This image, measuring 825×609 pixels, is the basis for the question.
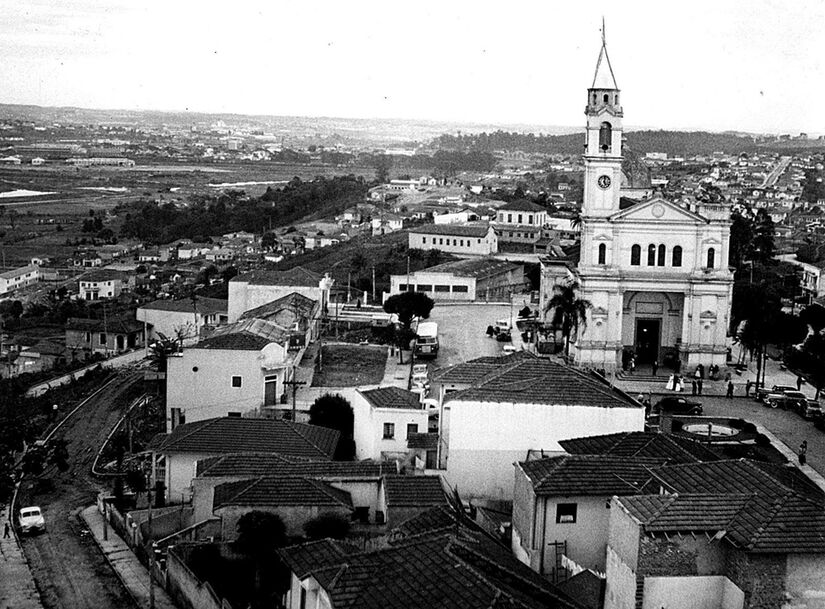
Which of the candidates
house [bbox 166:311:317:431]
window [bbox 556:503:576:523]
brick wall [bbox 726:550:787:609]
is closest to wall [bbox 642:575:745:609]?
brick wall [bbox 726:550:787:609]

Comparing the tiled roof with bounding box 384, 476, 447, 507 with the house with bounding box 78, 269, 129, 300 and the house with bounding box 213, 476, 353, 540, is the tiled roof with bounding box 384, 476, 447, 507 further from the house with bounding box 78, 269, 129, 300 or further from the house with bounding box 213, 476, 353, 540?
the house with bounding box 78, 269, 129, 300

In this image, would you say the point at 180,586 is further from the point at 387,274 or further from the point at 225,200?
the point at 225,200

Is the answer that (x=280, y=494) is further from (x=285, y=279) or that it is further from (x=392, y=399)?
(x=285, y=279)

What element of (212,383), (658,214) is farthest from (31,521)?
(658,214)

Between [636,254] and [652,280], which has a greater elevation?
[636,254]

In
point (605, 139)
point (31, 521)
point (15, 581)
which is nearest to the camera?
point (15, 581)

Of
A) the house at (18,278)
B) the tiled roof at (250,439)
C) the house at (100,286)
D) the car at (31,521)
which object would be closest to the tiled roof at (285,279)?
the tiled roof at (250,439)

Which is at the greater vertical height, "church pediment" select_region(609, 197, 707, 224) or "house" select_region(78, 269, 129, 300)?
"church pediment" select_region(609, 197, 707, 224)
